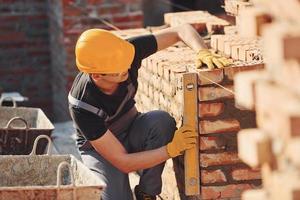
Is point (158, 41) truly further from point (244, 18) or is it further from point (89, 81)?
point (244, 18)

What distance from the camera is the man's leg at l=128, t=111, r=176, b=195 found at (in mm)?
4793

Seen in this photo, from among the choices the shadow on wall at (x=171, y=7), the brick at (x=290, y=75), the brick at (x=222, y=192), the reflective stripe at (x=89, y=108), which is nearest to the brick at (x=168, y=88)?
the reflective stripe at (x=89, y=108)

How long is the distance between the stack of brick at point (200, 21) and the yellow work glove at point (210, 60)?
104 cm

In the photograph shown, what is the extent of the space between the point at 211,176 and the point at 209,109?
1.17ft

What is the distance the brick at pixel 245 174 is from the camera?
467 cm

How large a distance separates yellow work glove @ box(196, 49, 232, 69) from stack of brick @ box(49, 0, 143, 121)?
2.86 meters

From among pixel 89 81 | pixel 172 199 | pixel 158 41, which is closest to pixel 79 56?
pixel 89 81

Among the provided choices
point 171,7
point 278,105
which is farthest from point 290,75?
point 171,7

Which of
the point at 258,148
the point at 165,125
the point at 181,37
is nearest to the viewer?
the point at 258,148

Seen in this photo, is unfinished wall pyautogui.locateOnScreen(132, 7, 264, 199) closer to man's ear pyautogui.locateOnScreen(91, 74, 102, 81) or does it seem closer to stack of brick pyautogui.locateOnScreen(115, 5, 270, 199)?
stack of brick pyautogui.locateOnScreen(115, 5, 270, 199)

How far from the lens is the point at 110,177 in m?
4.81

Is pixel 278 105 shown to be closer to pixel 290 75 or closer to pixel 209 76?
pixel 290 75

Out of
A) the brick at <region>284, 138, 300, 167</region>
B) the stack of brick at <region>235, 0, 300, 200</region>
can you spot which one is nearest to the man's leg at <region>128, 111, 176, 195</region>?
the stack of brick at <region>235, 0, 300, 200</region>

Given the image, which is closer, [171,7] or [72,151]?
[72,151]
